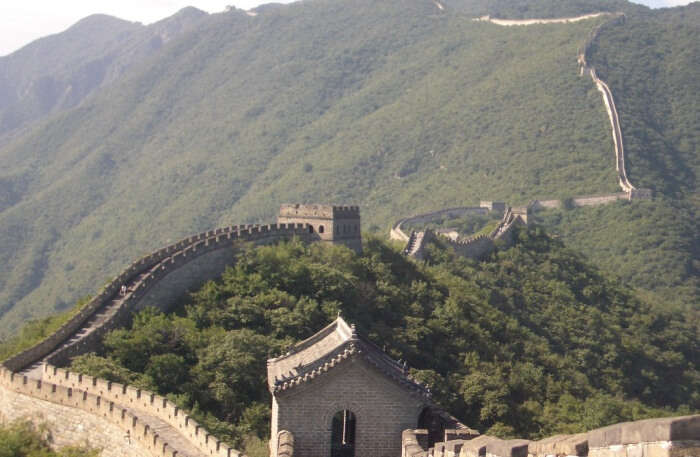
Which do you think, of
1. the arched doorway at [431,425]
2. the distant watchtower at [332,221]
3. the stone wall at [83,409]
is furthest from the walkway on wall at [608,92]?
the arched doorway at [431,425]

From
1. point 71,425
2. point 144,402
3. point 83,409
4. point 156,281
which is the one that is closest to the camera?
point 144,402

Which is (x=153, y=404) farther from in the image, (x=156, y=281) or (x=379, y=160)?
(x=379, y=160)

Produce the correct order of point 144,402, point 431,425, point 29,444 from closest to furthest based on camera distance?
Result: point 431,425 < point 144,402 < point 29,444

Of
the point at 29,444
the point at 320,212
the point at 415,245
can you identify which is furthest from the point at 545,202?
the point at 29,444

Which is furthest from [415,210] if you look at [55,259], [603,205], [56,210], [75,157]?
[75,157]

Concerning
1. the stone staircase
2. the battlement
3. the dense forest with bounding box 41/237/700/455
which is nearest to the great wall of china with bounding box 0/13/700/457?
the stone staircase

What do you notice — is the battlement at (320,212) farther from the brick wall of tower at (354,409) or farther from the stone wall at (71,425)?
the brick wall of tower at (354,409)

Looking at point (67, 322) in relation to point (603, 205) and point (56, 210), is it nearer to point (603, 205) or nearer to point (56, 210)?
point (603, 205)
